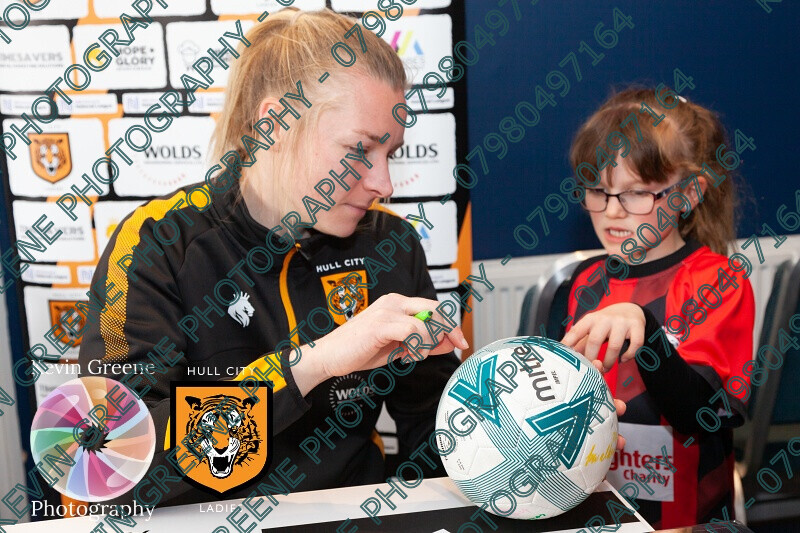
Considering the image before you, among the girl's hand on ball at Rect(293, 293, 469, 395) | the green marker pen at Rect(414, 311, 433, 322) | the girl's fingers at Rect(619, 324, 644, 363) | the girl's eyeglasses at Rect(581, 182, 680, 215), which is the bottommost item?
the girl's fingers at Rect(619, 324, 644, 363)

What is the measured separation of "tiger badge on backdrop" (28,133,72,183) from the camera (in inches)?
73.2

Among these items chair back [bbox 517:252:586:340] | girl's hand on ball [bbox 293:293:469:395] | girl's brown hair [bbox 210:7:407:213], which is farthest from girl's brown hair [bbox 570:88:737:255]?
girl's hand on ball [bbox 293:293:469:395]

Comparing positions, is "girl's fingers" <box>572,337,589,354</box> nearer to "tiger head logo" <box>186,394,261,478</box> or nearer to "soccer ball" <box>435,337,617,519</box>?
"soccer ball" <box>435,337,617,519</box>

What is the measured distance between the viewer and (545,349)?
932 millimetres

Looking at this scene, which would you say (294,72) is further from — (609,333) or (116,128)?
(116,128)

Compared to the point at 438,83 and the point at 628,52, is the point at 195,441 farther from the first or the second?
the point at 628,52

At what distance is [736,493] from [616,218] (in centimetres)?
61

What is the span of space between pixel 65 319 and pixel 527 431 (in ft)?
5.00

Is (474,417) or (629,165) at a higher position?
(629,165)

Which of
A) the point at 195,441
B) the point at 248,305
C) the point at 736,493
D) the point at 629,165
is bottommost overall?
the point at 736,493

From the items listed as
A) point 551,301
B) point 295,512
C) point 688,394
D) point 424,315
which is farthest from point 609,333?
point 295,512

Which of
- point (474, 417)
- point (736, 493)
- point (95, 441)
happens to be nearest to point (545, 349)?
point (474, 417)

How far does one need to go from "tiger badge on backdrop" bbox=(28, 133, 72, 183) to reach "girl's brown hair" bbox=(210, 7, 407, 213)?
79 cm

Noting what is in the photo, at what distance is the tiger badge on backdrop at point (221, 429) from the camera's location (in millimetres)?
1025
